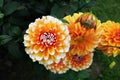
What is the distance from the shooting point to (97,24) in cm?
190

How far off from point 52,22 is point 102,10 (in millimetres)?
2371

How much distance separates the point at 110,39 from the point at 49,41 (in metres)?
0.42

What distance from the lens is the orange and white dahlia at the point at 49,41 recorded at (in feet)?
5.72

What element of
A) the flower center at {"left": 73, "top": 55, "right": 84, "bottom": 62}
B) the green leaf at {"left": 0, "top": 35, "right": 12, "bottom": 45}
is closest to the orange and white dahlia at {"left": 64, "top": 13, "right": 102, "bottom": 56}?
the flower center at {"left": 73, "top": 55, "right": 84, "bottom": 62}

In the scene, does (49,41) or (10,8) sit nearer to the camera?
(49,41)

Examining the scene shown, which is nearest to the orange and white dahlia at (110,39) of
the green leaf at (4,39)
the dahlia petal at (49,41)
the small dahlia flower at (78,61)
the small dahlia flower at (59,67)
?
the small dahlia flower at (78,61)

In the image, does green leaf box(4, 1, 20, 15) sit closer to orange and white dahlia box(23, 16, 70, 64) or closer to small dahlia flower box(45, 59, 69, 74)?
small dahlia flower box(45, 59, 69, 74)

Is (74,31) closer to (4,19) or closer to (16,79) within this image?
(4,19)

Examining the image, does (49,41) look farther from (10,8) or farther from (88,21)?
(10,8)

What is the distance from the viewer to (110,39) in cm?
203

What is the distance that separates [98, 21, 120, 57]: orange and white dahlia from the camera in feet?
6.64

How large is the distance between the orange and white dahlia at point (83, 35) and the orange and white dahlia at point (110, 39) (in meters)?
0.18

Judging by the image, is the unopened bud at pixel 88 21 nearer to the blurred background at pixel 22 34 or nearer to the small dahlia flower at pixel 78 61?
the small dahlia flower at pixel 78 61

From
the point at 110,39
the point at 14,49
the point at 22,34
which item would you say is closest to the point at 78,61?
the point at 110,39
